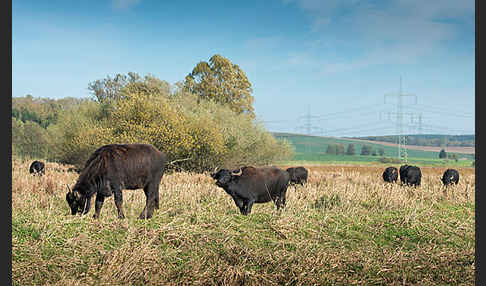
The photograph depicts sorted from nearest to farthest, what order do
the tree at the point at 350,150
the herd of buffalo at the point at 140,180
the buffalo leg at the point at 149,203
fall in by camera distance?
1. the herd of buffalo at the point at 140,180
2. the buffalo leg at the point at 149,203
3. the tree at the point at 350,150

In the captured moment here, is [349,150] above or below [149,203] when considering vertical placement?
above

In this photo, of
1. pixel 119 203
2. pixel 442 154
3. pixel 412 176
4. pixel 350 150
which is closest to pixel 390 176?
pixel 412 176

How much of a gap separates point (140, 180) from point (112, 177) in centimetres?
80

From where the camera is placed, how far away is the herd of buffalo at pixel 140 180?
8.59 meters

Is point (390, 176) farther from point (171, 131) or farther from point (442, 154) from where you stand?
point (442, 154)

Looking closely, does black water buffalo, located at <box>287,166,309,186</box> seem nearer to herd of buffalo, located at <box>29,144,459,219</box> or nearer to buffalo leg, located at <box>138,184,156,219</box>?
herd of buffalo, located at <box>29,144,459,219</box>

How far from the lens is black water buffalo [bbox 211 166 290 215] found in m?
9.80

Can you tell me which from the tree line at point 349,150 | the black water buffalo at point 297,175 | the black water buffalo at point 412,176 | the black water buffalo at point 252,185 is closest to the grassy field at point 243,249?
the black water buffalo at point 252,185

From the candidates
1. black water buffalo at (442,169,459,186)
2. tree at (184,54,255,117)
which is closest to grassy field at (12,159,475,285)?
black water buffalo at (442,169,459,186)

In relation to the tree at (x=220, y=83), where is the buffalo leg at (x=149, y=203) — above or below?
below

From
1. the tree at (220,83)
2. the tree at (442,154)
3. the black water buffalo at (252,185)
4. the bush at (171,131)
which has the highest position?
the tree at (220,83)

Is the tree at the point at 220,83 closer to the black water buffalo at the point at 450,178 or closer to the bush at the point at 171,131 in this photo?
the bush at the point at 171,131

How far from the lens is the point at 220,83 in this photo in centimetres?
3653

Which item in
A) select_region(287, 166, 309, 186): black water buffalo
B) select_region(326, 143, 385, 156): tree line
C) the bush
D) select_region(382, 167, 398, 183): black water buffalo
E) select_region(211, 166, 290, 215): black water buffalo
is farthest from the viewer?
select_region(326, 143, 385, 156): tree line
